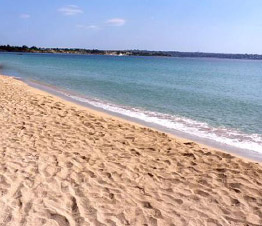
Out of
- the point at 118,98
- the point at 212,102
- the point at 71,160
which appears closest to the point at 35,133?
the point at 71,160

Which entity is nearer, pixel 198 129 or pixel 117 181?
pixel 117 181

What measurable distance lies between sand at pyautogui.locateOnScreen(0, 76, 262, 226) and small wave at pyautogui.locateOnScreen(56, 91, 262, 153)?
2.07m

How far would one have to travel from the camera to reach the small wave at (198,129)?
30.4 feet

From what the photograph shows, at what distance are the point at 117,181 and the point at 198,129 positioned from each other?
6113 millimetres

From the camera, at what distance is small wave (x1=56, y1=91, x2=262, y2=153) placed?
926cm

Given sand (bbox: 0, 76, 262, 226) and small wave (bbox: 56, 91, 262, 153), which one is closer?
sand (bbox: 0, 76, 262, 226)

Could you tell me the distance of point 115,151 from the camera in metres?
6.96

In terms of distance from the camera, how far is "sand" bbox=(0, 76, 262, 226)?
14.3ft

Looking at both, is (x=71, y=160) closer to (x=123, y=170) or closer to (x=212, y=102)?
(x=123, y=170)

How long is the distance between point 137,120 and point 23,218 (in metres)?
8.26

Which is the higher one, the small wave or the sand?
the sand

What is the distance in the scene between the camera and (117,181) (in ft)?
17.7

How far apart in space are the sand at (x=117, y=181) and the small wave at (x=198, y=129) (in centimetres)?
207

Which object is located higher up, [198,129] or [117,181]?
[117,181]
